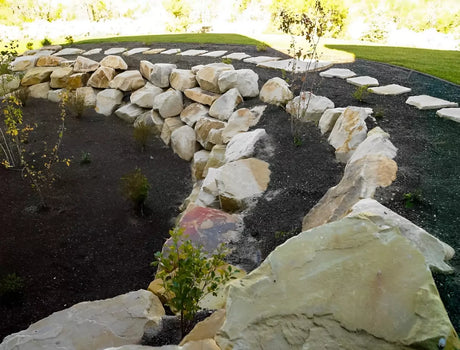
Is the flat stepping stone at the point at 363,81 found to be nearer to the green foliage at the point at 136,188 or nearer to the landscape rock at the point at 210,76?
the landscape rock at the point at 210,76

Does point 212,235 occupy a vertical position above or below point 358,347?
below

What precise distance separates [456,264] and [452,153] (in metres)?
1.37

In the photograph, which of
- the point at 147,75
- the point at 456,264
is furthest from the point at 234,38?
the point at 456,264

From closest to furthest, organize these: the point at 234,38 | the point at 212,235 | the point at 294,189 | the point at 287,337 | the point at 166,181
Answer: the point at 287,337 < the point at 212,235 < the point at 294,189 < the point at 166,181 < the point at 234,38

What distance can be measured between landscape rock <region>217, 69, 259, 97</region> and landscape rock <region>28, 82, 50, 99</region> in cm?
379

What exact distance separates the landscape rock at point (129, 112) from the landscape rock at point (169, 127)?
2.33 ft

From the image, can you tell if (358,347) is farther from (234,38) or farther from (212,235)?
(234,38)

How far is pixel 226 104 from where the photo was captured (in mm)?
4840

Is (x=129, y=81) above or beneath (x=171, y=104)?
above

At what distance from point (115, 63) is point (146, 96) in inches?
48.5

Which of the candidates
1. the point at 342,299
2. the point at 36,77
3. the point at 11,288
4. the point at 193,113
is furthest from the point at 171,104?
the point at 342,299

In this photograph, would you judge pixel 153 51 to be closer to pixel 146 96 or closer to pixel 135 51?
pixel 135 51

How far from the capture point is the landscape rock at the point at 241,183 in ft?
10.6

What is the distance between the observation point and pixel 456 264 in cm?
194
